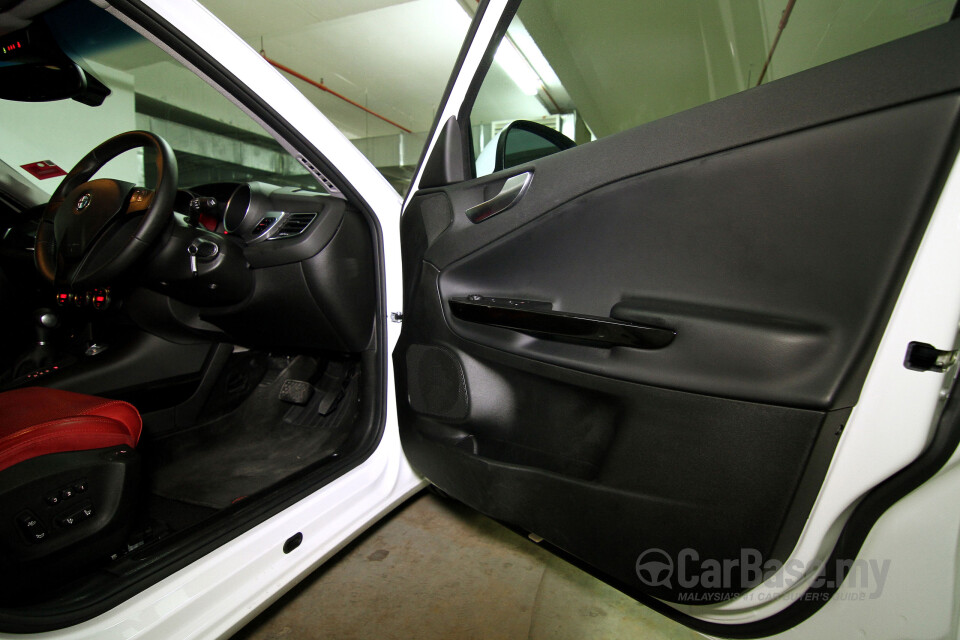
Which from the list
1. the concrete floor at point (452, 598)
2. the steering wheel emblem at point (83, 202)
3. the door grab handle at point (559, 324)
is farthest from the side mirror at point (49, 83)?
the concrete floor at point (452, 598)

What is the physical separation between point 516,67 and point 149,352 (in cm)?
161

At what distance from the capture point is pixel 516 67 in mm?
1476

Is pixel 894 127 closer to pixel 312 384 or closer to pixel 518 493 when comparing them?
pixel 518 493

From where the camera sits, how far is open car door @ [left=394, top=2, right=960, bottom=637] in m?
0.48

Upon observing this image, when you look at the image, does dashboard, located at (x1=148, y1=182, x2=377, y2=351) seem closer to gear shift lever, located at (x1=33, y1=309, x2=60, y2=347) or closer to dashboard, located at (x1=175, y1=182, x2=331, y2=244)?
dashboard, located at (x1=175, y1=182, x2=331, y2=244)

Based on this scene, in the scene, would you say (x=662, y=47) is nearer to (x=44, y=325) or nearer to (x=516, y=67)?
(x=516, y=67)

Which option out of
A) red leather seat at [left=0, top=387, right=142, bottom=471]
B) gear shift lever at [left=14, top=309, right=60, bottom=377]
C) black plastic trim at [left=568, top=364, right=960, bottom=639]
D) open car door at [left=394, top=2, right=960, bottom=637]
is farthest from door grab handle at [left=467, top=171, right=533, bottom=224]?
gear shift lever at [left=14, top=309, right=60, bottom=377]

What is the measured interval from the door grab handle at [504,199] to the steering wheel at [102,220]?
77 cm

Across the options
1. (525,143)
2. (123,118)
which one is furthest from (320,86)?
(525,143)

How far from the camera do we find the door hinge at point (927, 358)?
47 centimetres

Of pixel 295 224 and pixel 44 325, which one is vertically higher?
pixel 295 224

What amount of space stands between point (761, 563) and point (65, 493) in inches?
46.0

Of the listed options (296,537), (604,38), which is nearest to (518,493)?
(296,537)

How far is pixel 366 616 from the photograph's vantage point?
1079 millimetres
